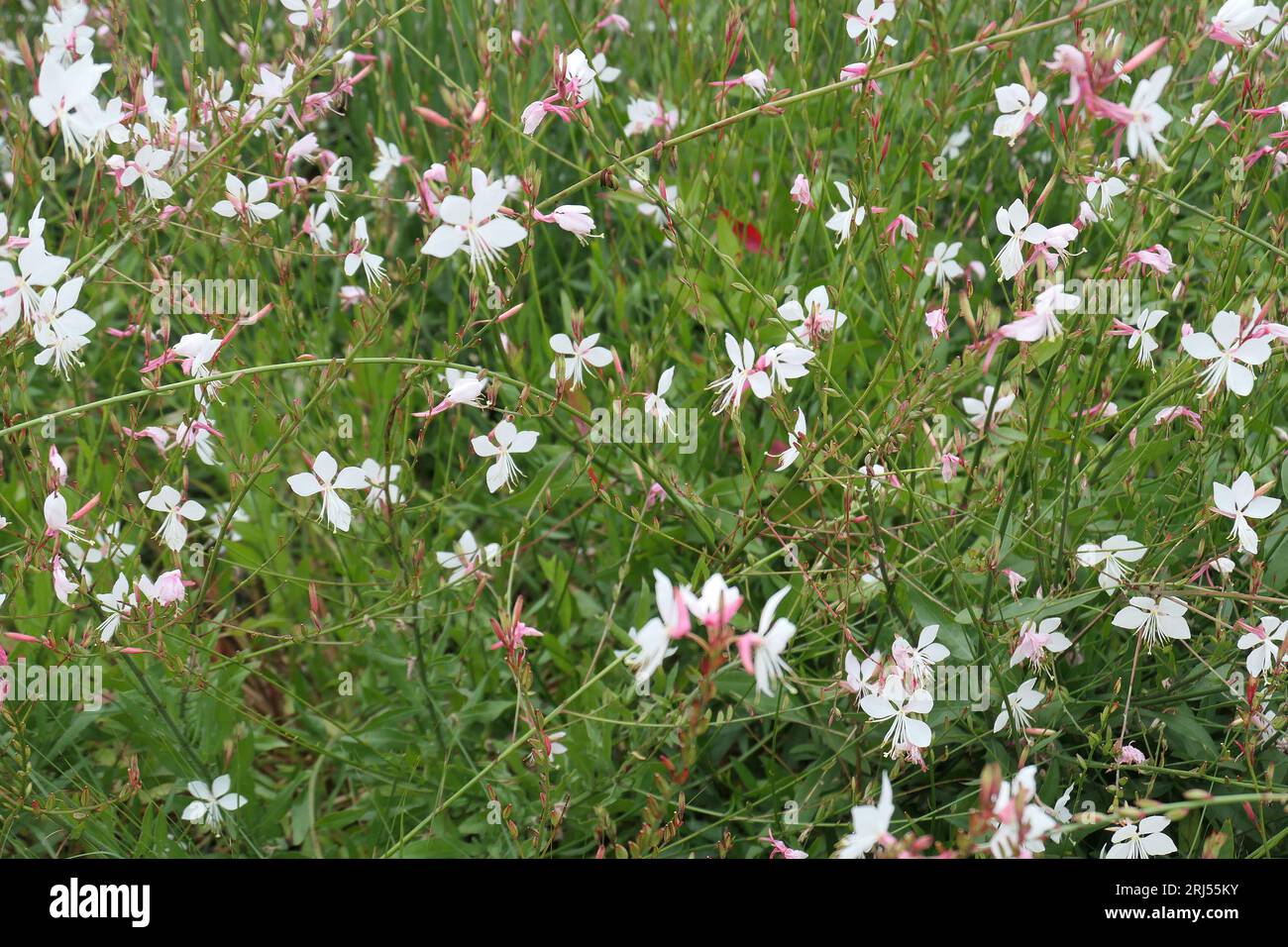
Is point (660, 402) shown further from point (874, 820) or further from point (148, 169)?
point (148, 169)

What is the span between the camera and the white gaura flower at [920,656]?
1.58 meters

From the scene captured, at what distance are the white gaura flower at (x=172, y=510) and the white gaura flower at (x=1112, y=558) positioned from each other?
1375mm

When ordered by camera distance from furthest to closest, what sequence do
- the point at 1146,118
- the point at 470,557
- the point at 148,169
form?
the point at 470,557, the point at 148,169, the point at 1146,118

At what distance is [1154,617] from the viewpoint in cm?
162

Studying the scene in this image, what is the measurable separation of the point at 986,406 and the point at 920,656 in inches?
26.1

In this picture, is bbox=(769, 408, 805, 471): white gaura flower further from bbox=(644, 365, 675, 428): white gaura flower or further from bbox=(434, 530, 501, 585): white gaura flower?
bbox=(434, 530, 501, 585): white gaura flower

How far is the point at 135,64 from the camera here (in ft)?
6.26

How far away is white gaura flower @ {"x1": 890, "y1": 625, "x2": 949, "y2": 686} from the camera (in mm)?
1579

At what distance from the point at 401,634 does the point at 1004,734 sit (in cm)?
109

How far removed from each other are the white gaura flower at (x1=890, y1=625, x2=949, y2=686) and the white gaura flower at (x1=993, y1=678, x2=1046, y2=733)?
0.11 metres

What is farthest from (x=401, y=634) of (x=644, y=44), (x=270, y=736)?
(x=644, y=44)

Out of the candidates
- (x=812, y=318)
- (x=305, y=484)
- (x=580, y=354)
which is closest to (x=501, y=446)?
(x=580, y=354)

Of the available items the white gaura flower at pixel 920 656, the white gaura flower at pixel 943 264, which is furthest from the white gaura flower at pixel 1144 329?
the white gaura flower at pixel 920 656

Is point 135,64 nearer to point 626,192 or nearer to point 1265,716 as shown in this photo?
point 626,192
